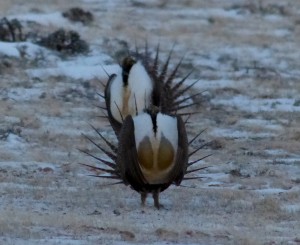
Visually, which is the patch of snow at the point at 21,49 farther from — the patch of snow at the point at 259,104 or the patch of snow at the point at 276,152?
the patch of snow at the point at 276,152

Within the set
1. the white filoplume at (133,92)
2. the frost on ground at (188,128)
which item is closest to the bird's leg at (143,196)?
the frost on ground at (188,128)

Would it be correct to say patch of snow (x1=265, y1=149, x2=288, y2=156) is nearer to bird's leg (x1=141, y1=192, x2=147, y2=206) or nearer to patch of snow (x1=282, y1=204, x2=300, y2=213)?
patch of snow (x1=282, y1=204, x2=300, y2=213)

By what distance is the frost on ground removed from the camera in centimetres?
737

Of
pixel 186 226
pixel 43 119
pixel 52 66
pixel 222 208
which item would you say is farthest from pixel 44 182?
pixel 52 66

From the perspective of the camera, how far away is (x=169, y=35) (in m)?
17.3

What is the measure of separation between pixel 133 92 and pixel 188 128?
3.34m

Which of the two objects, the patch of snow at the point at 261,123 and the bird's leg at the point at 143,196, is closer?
the bird's leg at the point at 143,196

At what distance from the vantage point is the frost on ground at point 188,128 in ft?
24.2

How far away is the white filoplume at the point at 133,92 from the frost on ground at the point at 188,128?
66 cm

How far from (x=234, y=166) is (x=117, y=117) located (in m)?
1.50

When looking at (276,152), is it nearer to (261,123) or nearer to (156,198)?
(261,123)

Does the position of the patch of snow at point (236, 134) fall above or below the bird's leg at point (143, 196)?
below

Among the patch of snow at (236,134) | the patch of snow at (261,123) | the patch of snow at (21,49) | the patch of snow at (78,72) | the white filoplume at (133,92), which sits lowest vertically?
the patch of snow at (236,134)

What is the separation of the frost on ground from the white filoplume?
0.66 metres
